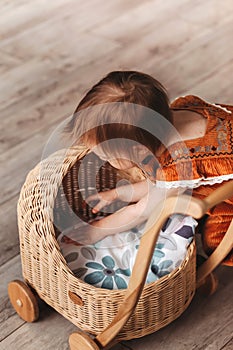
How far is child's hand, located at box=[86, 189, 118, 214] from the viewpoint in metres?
1.66

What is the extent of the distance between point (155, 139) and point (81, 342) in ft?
1.44

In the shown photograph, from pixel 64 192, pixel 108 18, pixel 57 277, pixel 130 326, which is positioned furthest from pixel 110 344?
pixel 108 18

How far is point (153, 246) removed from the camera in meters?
1.14

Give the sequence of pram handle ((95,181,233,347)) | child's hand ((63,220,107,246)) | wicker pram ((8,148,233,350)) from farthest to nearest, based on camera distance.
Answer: child's hand ((63,220,107,246)), wicker pram ((8,148,233,350)), pram handle ((95,181,233,347))

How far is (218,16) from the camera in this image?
8.94 ft

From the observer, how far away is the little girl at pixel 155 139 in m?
1.41

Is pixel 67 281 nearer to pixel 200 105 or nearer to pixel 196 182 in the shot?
pixel 196 182

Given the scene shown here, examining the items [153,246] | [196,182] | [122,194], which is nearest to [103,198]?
[122,194]

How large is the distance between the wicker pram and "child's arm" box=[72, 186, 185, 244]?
7cm

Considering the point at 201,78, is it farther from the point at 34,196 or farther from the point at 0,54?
the point at 34,196

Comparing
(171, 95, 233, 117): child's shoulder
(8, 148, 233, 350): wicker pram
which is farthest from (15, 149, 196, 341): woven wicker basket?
(171, 95, 233, 117): child's shoulder

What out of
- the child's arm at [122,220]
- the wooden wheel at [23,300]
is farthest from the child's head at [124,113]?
the wooden wheel at [23,300]

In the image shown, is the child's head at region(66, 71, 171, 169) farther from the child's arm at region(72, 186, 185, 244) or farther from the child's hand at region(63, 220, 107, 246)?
the child's hand at region(63, 220, 107, 246)

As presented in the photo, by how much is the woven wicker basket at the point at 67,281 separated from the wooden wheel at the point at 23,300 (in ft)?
0.07
